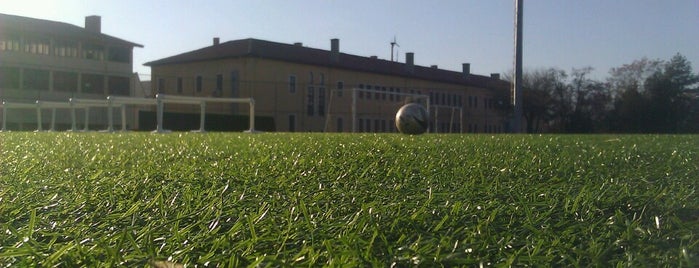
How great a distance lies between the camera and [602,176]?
1.67 meters

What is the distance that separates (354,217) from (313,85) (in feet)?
135

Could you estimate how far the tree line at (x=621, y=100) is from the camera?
44.2ft

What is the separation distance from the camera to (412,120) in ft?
29.5

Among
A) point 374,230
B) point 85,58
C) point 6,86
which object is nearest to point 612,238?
point 374,230

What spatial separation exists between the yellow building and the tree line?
5.35 m

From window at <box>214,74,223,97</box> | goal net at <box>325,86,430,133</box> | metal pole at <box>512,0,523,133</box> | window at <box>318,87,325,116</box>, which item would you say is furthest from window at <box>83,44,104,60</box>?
metal pole at <box>512,0,523,133</box>

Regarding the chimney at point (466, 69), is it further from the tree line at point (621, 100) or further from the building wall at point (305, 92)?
the tree line at point (621, 100)

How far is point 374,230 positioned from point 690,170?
1.32 m

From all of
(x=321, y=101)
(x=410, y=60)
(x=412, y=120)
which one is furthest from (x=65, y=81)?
(x=412, y=120)

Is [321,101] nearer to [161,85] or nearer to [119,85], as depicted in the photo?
[161,85]

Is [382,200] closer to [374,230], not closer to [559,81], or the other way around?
[374,230]

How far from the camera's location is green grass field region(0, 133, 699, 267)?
0.75 meters

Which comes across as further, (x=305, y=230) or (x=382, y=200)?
(x=382, y=200)

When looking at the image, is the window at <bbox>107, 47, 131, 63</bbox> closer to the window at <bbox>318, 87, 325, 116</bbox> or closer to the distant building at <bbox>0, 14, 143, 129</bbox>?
the distant building at <bbox>0, 14, 143, 129</bbox>
